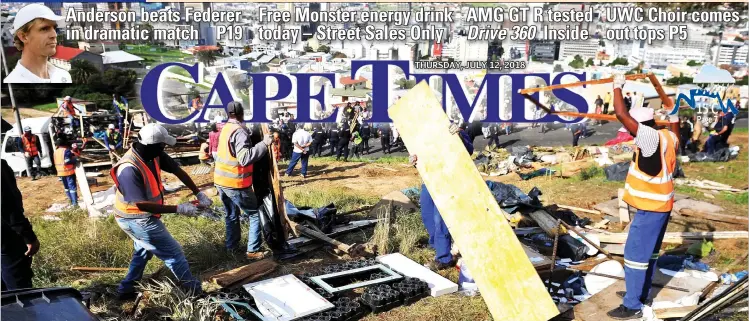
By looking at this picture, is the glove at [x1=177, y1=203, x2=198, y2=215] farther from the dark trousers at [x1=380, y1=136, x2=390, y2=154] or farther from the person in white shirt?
the dark trousers at [x1=380, y1=136, x2=390, y2=154]

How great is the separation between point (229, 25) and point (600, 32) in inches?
294

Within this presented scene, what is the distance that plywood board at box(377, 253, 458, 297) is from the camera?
4.55 meters

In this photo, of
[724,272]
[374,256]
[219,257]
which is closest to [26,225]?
[219,257]

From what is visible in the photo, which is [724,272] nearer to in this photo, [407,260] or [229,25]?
[407,260]

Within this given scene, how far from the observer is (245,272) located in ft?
16.1

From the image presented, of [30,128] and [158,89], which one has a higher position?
[158,89]

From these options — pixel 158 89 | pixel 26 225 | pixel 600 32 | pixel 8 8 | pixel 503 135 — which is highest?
pixel 8 8

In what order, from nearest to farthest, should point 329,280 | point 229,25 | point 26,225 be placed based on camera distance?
point 26,225 → point 329,280 → point 229,25

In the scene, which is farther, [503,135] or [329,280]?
[503,135]

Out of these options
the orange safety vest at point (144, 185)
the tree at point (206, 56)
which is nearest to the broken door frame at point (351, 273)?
the orange safety vest at point (144, 185)

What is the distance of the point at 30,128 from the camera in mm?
13234

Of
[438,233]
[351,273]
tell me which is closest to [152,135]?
[351,273]

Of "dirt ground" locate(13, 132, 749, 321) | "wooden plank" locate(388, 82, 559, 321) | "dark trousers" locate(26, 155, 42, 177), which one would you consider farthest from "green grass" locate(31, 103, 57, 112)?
"wooden plank" locate(388, 82, 559, 321)

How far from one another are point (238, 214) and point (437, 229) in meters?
2.18
